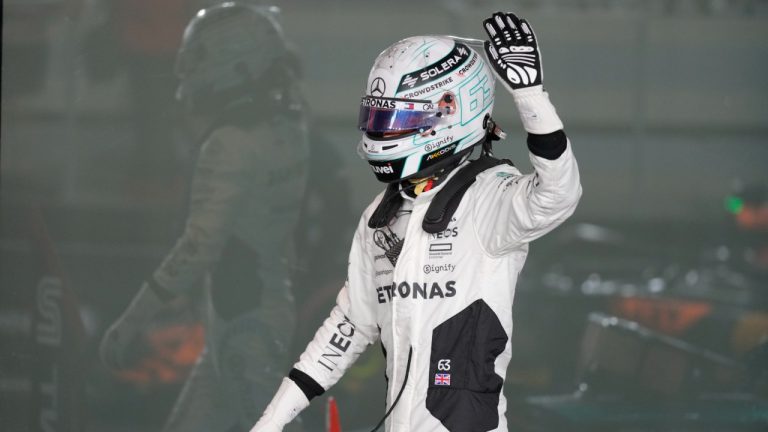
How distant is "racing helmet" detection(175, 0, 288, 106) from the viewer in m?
4.25

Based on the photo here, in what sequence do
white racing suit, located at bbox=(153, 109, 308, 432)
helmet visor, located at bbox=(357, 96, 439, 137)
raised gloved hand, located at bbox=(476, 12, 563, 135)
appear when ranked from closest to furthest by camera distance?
raised gloved hand, located at bbox=(476, 12, 563, 135) → helmet visor, located at bbox=(357, 96, 439, 137) → white racing suit, located at bbox=(153, 109, 308, 432)

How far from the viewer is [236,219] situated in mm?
4230

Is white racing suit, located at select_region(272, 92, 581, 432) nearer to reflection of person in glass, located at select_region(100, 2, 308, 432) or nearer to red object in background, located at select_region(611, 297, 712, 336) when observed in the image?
reflection of person in glass, located at select_region(100, 2, 308, 432)

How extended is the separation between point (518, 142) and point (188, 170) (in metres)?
1.42

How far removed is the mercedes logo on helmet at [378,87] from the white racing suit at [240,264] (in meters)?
1.84

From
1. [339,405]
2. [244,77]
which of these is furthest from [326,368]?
[244,77]

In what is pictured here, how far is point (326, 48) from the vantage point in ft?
14.0

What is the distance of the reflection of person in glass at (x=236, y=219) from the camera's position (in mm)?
4207

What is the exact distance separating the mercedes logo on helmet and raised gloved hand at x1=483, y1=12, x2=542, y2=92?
0.31 meters

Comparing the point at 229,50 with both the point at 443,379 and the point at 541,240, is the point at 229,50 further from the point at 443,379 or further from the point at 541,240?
the point at 443,379

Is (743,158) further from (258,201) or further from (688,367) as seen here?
(258,201)

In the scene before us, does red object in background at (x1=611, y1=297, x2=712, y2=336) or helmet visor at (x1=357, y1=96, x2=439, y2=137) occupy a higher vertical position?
helmet visor at (x1=357, y1=96, x2=439, y2=137)

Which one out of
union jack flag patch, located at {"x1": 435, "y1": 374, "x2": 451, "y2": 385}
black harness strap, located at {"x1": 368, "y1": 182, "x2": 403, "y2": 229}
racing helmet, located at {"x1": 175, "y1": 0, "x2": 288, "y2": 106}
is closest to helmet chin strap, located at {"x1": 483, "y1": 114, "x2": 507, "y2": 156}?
black harness strap, located at {"x1": 368, "y1": 182, "x2": 403, "y2": 229}

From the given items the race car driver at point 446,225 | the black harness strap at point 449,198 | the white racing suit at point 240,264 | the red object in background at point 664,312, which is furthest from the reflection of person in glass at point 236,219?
the black harness strap at point 449,198
